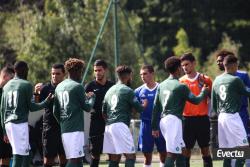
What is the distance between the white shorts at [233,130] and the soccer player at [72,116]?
2.43 m

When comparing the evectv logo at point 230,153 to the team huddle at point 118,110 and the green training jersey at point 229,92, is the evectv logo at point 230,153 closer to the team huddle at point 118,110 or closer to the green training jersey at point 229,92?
the team huddle at point 118,110

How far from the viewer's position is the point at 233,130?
14781mm

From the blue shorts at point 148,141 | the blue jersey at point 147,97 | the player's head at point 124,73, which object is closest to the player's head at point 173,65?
the player's head at point 124,73

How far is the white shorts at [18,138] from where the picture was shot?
14.9 meters

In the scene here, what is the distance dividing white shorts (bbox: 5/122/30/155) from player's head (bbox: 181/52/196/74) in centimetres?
335

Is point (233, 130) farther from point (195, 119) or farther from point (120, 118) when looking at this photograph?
point (120, 118)

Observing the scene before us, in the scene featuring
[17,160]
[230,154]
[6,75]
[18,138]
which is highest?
[6,75]

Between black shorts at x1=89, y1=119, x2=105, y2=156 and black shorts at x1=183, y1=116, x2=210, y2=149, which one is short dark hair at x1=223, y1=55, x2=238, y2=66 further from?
black shorts at x1=89, y1=119, x2=105, y2=156

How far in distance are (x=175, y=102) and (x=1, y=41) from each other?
27.0 meters

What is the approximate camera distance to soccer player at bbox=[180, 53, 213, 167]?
1614 cm

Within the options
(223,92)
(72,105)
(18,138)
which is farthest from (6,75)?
(223,92)

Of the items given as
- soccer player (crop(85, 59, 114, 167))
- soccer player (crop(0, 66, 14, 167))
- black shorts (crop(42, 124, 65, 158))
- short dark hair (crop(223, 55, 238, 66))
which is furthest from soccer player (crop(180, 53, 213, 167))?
soccer player (crop(0, 66, 14, 167))

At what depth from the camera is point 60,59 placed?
109 ft

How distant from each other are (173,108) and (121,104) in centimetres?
96
